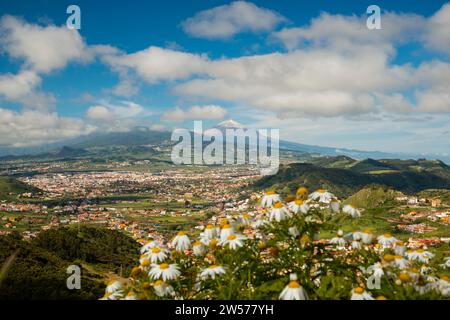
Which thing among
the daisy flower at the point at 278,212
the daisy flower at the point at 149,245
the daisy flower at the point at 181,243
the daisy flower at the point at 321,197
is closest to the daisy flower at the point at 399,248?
the daisy flower at the point at 321,197

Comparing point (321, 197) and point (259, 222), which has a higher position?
point (321, 197)

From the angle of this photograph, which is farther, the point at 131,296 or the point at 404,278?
the point at 131,296

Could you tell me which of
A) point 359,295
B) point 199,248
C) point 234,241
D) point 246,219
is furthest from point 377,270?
point 199,248

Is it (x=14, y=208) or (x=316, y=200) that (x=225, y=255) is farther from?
(x=14, y=208)

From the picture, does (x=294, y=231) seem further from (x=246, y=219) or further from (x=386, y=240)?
(x=386, y=240)

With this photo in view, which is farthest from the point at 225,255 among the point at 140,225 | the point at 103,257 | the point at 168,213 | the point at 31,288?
the point at 168,213

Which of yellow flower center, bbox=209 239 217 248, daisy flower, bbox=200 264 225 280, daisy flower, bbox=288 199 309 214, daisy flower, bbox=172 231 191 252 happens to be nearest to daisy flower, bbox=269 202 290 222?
daisy flower, bbox=288 199 309 214

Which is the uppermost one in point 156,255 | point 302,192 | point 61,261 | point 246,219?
point 302,192
